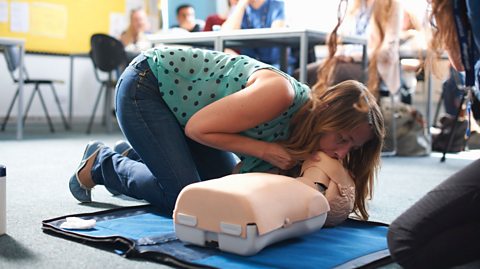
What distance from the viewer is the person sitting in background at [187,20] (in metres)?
4.29

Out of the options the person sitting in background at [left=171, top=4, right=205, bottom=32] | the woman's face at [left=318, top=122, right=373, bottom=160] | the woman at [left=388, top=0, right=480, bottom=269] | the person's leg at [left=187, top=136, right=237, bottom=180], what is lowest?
the person's leg at [left=187, top=136, right=237, bottom=180]

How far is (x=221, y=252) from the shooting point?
1282 mm

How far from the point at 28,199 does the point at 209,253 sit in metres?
0.89

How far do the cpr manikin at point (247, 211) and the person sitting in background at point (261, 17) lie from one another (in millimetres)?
2751

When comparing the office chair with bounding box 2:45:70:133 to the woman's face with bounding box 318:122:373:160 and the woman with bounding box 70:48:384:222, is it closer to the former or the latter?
the woman with bounding box 70:48:384:222

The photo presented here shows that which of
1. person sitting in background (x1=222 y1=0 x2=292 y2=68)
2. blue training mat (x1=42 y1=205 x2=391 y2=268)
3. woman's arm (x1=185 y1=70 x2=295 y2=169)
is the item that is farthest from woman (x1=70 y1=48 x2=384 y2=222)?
person sitting in background (x1=222 y1=0 x2=292 y2=68)

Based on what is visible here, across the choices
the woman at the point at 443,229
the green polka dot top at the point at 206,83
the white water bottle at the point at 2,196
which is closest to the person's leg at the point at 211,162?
the green polka dot top at the point at 206,83

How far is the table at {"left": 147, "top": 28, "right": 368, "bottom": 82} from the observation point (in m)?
3.14

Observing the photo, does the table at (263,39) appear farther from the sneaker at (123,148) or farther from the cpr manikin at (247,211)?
the cpr manikin at (247,211)

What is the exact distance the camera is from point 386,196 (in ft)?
7.34

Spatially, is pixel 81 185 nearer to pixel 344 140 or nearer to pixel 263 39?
pixel 344 140

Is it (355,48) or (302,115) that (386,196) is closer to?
(302,115)

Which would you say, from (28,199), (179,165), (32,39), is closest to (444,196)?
(179,165)

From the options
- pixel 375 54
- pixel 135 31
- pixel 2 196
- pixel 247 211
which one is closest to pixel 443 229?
pixel 247 211
